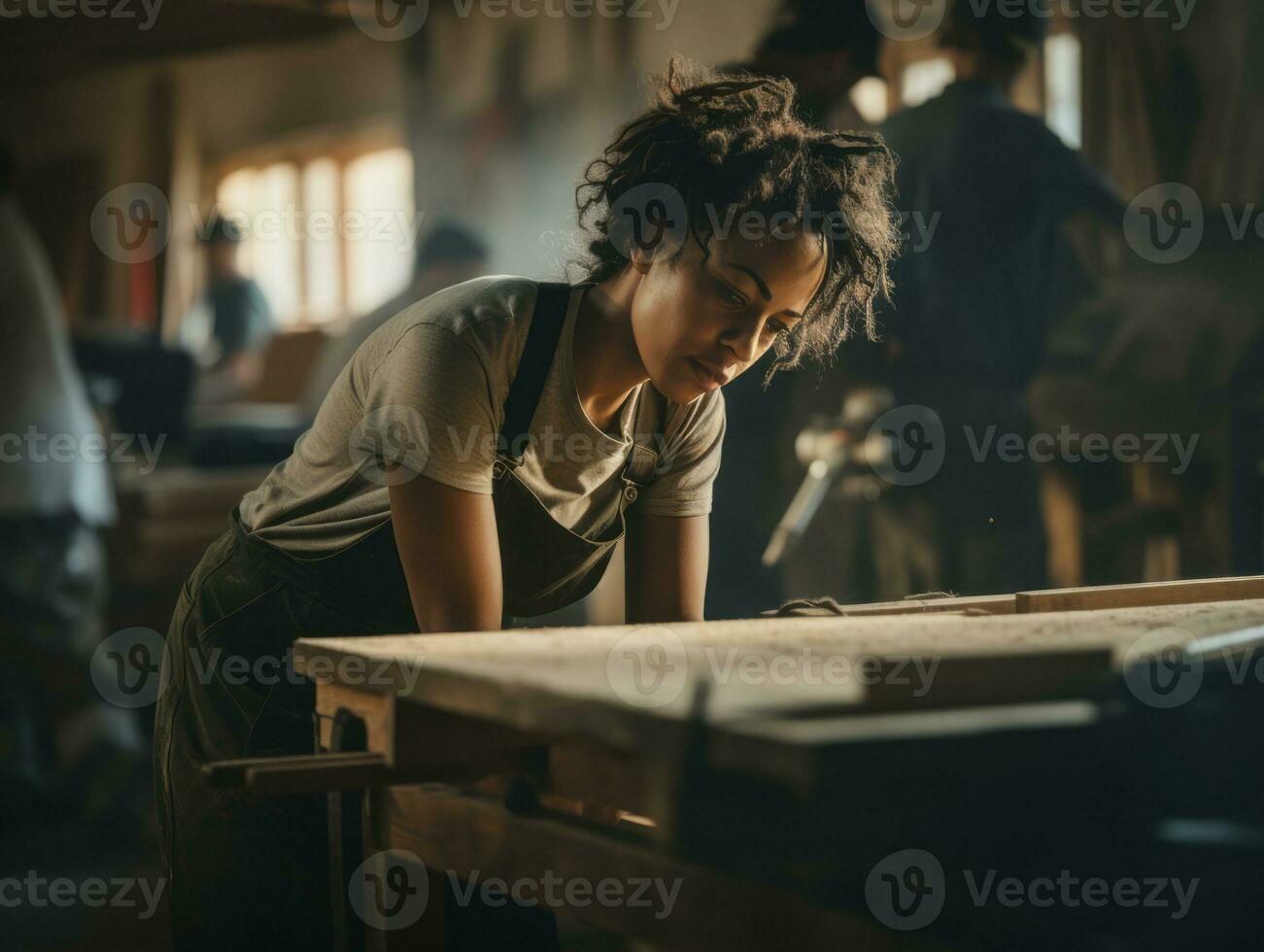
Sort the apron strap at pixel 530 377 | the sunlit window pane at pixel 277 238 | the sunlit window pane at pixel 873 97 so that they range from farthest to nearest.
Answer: the sunlit window pane at pixel 277 238, the sunlit window pane at pixel 873 97, the apron strap at pixel 530 377

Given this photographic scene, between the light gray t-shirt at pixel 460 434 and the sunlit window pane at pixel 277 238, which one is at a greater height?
the sunlit window pane at pixel 277 238

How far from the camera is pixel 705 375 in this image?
1421 mm

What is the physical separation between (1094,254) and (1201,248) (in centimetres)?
20

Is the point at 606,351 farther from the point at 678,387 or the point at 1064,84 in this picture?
the point at 1064,84

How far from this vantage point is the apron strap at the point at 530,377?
140cm

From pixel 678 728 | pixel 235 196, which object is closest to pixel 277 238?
pixel 235 196

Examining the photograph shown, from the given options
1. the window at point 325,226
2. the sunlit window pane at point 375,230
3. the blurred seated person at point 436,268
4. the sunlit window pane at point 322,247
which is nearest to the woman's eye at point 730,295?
the blurred seated person at point 436,268

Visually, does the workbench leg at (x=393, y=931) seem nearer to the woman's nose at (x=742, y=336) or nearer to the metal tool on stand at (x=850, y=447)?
the woman's nose at (x=742, y=336)

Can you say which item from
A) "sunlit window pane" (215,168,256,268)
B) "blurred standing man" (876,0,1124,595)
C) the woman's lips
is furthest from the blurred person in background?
"sunlit window pane" (215,168,256,268)

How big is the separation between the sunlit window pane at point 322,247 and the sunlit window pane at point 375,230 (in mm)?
114

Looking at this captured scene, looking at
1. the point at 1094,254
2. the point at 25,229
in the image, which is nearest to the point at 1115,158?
the point at 1094,254

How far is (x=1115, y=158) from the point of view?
297cm

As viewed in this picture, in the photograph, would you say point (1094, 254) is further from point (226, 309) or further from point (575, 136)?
point (226, 309)

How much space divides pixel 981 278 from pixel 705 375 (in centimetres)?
154
